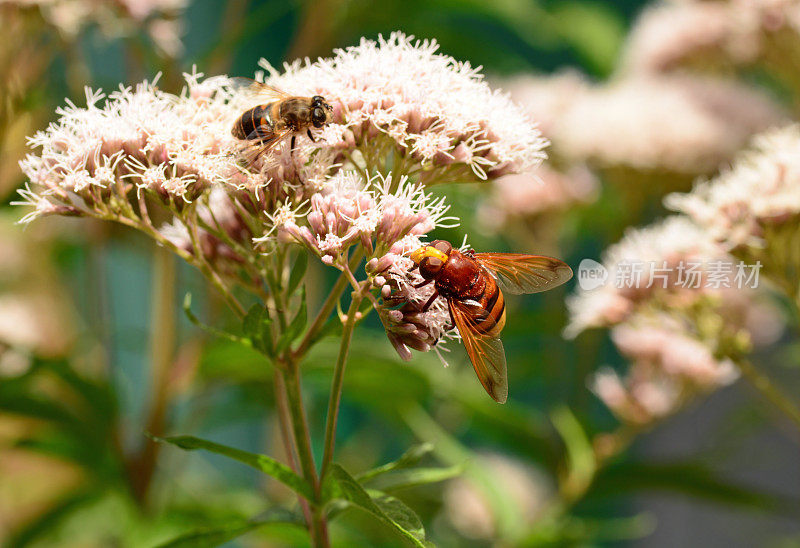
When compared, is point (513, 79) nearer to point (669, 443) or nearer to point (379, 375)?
point (379, 375)

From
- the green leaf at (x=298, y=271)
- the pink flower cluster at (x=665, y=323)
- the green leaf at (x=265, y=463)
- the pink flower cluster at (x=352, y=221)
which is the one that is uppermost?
the pink flower cluster at (x=352, y=221)

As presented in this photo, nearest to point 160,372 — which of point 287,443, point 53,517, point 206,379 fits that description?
point 206,379

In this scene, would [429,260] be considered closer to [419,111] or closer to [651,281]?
[419,111]

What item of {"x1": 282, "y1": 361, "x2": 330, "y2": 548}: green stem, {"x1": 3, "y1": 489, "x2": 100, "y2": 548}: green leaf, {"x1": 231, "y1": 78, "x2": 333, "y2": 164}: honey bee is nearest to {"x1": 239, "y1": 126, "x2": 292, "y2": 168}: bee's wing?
{"x1": 231, "y1": 78, "x2": 333, "y2": 164}: honey bee

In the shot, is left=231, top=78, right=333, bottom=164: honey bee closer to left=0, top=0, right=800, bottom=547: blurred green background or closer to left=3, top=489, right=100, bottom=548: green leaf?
left=0, top=0, right=800, bottom=547: blurred green background

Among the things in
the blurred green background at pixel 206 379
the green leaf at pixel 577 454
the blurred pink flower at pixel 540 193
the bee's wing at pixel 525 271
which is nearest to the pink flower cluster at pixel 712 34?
the blurred green background at pixel 206 379

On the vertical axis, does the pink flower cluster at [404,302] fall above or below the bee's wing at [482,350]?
above

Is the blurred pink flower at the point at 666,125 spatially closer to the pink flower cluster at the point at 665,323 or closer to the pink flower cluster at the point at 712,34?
the pink flower cluster at the point at 712,34

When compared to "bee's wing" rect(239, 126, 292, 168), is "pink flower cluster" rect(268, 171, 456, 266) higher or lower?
lower
